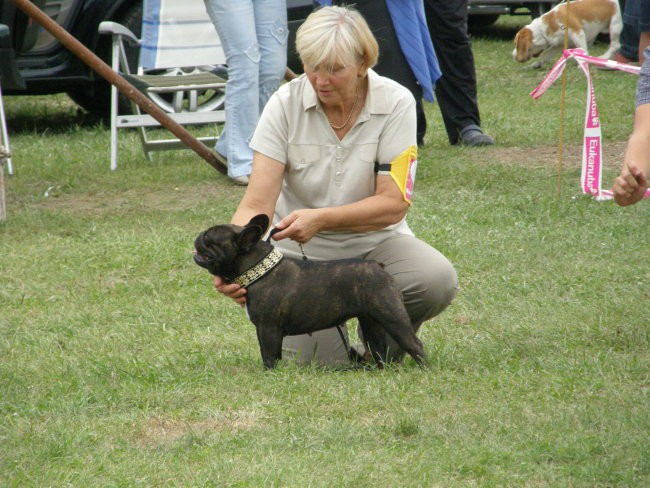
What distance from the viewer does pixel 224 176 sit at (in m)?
7.20

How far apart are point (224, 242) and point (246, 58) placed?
10.4 ft

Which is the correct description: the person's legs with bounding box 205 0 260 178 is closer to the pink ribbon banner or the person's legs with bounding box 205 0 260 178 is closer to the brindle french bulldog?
the pink ribbon banner

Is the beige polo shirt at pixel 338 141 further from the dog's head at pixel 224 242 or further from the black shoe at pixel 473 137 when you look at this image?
the black shoe at pixel 473 137

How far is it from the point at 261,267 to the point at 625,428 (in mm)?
1260

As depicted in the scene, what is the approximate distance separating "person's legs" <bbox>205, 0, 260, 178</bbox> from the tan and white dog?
18.9 ft

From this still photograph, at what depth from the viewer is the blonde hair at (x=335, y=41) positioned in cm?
356

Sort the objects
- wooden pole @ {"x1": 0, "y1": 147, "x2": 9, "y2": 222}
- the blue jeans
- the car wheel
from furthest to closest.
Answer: the car wheel → the blue jeans → wooden pole @ {"x1": 0, "y1": 147, "x2": 9, "y2": 222}

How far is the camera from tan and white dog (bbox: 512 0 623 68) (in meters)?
11.6

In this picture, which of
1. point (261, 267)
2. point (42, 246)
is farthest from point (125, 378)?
point (42, 246)

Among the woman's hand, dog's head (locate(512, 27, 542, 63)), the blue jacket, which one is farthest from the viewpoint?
dog's head (locate(512, 27, 542, 63))

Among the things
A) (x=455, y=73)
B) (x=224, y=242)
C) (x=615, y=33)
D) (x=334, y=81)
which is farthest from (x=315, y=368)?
(x=615, y=33)

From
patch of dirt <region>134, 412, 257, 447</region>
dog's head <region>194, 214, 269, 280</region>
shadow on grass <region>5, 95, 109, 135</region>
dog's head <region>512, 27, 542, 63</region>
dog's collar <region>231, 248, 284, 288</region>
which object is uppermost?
dog's head <region>194, 214, 269, 280</region>

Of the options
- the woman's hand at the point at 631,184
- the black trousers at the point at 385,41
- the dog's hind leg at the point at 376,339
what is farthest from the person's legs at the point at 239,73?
the woman's hand at the point at 631,184

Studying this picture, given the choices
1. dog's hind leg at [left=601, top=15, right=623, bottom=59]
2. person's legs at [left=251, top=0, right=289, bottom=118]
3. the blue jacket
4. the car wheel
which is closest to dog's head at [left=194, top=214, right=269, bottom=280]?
person's legs at [left=251, top=0, right=289, bottom=118]
